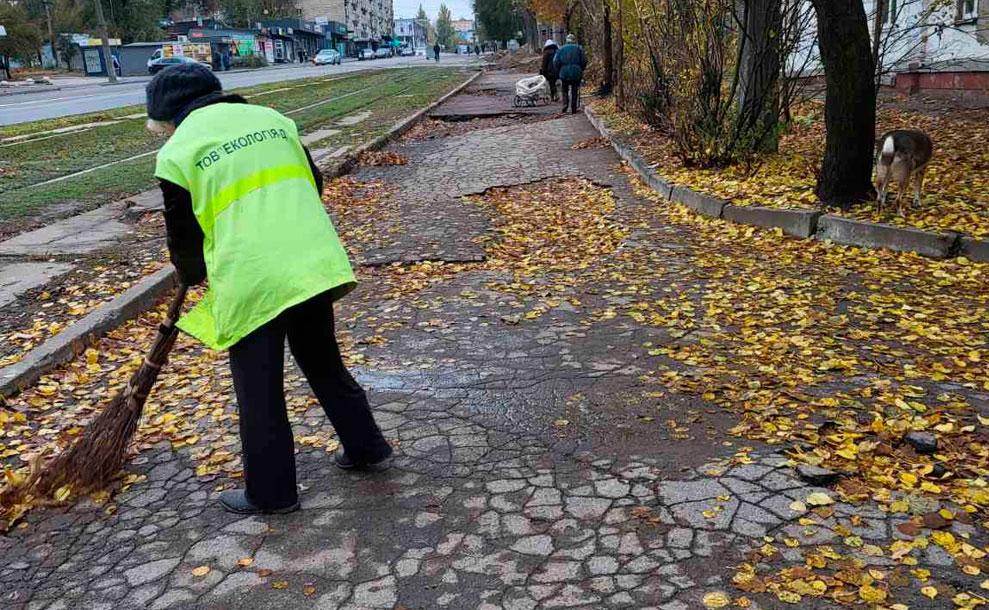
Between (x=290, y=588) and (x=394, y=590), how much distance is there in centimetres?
37

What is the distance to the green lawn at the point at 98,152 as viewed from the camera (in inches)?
419

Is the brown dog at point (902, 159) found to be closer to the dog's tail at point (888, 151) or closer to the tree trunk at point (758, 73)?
the dog's tail at point (888, 151)

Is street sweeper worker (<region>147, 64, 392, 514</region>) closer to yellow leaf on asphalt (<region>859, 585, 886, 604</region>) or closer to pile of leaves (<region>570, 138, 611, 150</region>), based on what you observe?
yellow leaf on asphalt (<region>859, 585, 886, 604</region>)

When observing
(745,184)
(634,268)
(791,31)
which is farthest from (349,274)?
(791,31)

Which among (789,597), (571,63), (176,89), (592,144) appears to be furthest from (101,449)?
(571,63)

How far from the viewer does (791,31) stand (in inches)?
394

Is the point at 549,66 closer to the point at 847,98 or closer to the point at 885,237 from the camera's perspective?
the point at 847,98

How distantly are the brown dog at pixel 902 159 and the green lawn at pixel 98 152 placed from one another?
8.62 m

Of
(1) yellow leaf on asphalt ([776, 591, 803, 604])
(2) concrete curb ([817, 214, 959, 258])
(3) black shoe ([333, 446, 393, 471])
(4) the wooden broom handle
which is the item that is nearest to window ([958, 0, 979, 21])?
(2) concrete curb ([817, 214, 959, 258])

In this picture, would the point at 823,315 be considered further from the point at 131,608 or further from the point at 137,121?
the point at 137,121

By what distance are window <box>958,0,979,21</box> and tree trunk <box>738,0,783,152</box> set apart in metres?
7.65

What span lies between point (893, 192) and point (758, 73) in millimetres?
3058

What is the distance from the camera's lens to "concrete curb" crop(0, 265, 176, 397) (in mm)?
4875

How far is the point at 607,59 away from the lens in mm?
22859
